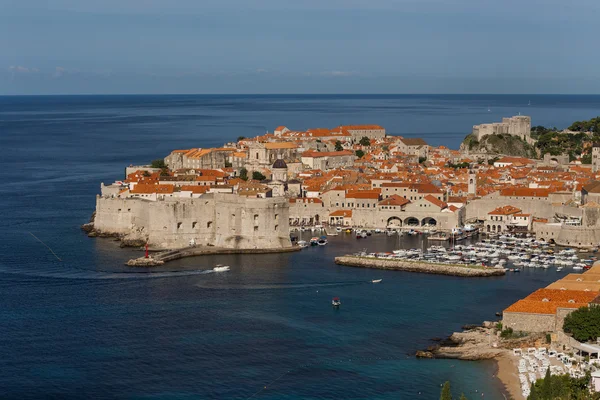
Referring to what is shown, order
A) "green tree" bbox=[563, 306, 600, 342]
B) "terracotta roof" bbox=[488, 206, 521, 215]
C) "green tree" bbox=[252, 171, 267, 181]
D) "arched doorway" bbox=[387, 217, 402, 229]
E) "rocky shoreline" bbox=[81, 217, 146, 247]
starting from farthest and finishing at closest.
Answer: "green tree" bbox=[252, 171, 267, 181] < "arched doorway" bbox=[387, 217, 402, 229] < "terracotta roof" bbox=[488, 206, 521, 215] < "rocky shoreline" bbox=[81, 217, 146, 247] < "green tree" bbox=[563, 306, 600, 342]

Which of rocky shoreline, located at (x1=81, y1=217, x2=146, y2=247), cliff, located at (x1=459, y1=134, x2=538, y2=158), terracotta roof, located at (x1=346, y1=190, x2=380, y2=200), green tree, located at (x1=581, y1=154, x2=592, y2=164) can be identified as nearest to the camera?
rocky shoreline, located at (x1=81, y1=217, x2=146, y2=247)

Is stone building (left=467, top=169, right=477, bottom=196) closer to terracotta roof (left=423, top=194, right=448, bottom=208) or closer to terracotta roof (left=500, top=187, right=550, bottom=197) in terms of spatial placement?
terracotta roof (left=500, top=187, right=550, bottom=197)

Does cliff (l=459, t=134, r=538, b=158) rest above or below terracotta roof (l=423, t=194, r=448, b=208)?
above

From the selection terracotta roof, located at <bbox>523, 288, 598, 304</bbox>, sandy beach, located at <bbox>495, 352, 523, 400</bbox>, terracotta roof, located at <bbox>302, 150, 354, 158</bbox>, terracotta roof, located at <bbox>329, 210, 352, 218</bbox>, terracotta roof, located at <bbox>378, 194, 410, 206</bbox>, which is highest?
terracotta roof, located at <bbox>302, 150, 354, 158</bbox>

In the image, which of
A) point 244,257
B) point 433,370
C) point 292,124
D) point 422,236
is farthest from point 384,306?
point 292,124

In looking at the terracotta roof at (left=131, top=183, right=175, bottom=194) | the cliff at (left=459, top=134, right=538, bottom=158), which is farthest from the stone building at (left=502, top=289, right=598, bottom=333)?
the cliff at (left=459, top=134, right=538, bottom=158)

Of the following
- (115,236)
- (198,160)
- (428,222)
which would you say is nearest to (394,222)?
(428,222)

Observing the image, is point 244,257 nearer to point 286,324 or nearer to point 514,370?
point 286,324
